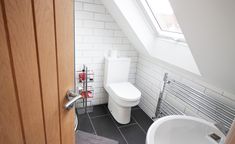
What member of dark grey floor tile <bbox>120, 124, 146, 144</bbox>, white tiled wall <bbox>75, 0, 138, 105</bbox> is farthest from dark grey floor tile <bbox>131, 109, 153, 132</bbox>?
white tiled wall <bbox>75, 0, 138, 105</bbox>

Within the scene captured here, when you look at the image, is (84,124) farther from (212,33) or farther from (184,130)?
(212,33)

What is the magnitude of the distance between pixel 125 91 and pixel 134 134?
59 cm

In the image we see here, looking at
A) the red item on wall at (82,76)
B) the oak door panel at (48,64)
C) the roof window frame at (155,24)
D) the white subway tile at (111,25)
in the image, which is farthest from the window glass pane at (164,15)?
the oak door panel at (48,64)

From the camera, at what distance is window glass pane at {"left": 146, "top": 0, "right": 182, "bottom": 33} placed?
176 cm

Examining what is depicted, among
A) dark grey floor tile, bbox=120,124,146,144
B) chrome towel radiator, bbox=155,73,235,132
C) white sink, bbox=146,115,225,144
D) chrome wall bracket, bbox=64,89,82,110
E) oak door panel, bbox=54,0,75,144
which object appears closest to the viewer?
oak door panel, bbox=54,0,75,144

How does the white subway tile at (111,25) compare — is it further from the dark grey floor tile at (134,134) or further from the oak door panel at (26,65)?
the oak door panel at (26,65)

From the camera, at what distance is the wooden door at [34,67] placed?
559mm

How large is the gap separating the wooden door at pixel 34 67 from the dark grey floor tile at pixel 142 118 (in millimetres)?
1661

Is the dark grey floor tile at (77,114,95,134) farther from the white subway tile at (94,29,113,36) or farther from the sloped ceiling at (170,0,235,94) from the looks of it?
the sloped ceiling at (170,0,235,94)

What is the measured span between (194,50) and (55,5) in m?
1.04

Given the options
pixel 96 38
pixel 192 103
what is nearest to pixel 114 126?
pixel 192 103

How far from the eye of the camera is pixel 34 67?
643 mm

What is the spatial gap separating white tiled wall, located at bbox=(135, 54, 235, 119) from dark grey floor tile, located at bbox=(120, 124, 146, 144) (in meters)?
0.37

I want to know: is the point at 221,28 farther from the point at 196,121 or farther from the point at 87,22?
the point at 87,22
